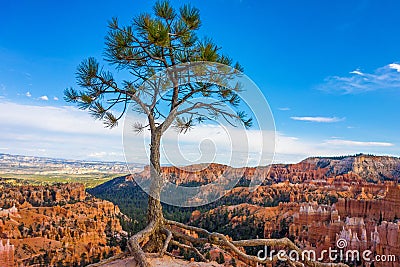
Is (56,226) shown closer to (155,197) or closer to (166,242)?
(155,197)

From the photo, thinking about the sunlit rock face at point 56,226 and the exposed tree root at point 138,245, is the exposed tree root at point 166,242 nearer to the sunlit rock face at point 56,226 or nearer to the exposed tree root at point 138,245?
the exposed tree root at point 138,245

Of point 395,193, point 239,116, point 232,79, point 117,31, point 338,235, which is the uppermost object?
point 117,31

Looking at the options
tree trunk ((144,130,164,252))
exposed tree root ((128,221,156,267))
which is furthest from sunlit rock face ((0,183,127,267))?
exposed tree root ((128,221,156,267))

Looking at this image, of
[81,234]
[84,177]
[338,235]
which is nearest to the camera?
[338,235]

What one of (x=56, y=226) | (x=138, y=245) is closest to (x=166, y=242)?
(x=138, y=245)

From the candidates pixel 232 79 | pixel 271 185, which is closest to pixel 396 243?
pixel 271 185

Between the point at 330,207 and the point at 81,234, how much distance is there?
712 inches

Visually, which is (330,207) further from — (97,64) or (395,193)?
(97,64)

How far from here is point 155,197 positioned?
11.4 ft

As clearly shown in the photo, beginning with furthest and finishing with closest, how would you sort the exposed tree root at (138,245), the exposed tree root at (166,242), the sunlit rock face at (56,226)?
the sunlit rock face at (56,226), the exposed tree root at (166,242), the exposed tree root at (138,245)

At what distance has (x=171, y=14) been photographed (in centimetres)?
332

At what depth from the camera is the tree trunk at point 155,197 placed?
3.49 metres

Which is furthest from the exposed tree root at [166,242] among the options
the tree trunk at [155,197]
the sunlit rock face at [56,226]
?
the sunlit rock face at [56,226]

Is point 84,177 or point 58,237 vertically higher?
point 84,177
